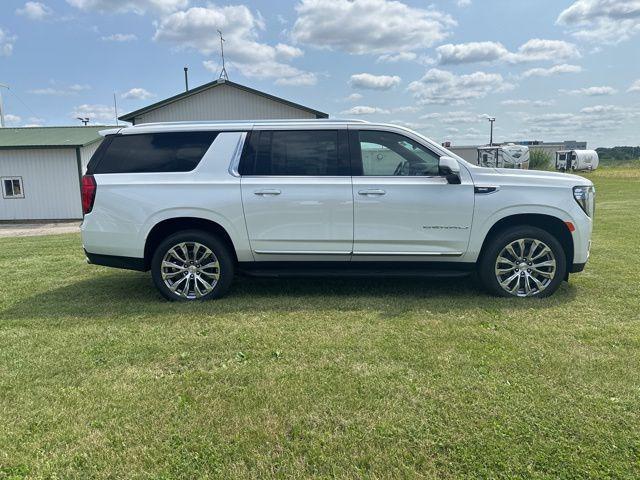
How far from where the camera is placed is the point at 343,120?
500 cm

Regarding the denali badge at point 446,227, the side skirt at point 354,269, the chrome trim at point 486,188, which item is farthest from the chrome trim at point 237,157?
the chrome trim at point 486,188

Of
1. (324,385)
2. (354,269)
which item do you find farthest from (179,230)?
(324,385)

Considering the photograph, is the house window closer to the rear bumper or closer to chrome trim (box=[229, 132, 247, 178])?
the rear bumper

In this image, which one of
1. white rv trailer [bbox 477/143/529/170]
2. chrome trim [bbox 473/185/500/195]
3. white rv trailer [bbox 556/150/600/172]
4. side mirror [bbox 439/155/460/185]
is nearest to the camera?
side mirror [bbox 439/155/460/185]

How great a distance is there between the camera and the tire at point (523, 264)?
480 cm

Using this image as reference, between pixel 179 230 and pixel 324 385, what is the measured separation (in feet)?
8.85

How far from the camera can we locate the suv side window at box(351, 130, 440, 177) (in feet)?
15.7

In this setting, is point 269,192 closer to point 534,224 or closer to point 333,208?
point 333,208

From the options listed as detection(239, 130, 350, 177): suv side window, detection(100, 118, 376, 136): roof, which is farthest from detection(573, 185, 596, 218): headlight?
detection(239, 130, 350, 177): suv side window

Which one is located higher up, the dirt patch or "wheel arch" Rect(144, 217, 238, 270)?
"wheel arch" Rect(144, 217, 238, 270)

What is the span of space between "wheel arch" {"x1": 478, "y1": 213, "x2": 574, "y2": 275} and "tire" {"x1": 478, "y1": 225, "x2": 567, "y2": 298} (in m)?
0.05

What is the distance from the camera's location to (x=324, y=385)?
10.2 ft

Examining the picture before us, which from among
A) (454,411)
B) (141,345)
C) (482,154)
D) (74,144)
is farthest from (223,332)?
(482,154)

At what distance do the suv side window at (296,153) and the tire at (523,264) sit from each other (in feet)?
5.99
